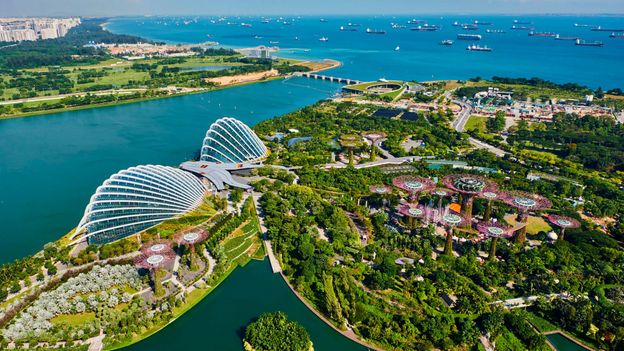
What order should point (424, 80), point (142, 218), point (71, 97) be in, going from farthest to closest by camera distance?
point (424, 80), point (71, 97), point (142, 218)

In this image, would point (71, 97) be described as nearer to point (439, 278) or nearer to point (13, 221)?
point (13, 221)

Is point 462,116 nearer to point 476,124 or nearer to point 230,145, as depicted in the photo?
point 476,124

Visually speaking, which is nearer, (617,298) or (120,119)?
(617,298)

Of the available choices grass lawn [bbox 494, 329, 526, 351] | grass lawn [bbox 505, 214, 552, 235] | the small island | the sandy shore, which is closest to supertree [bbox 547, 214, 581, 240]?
grass lawn [bbox 505, 214, 552, 235]

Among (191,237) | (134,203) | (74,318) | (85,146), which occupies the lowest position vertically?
(74,318)

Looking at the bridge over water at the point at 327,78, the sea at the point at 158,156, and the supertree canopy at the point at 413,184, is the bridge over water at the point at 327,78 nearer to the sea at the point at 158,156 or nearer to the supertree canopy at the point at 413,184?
the sea at the point at 158,156

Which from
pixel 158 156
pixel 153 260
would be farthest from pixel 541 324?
pixel 158 156

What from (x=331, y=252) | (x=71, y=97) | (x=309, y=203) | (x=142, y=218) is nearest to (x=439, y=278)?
(x=331, y=252)

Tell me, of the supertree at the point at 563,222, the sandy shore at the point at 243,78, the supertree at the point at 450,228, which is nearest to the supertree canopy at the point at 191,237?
the supertree at the point at 450,228
